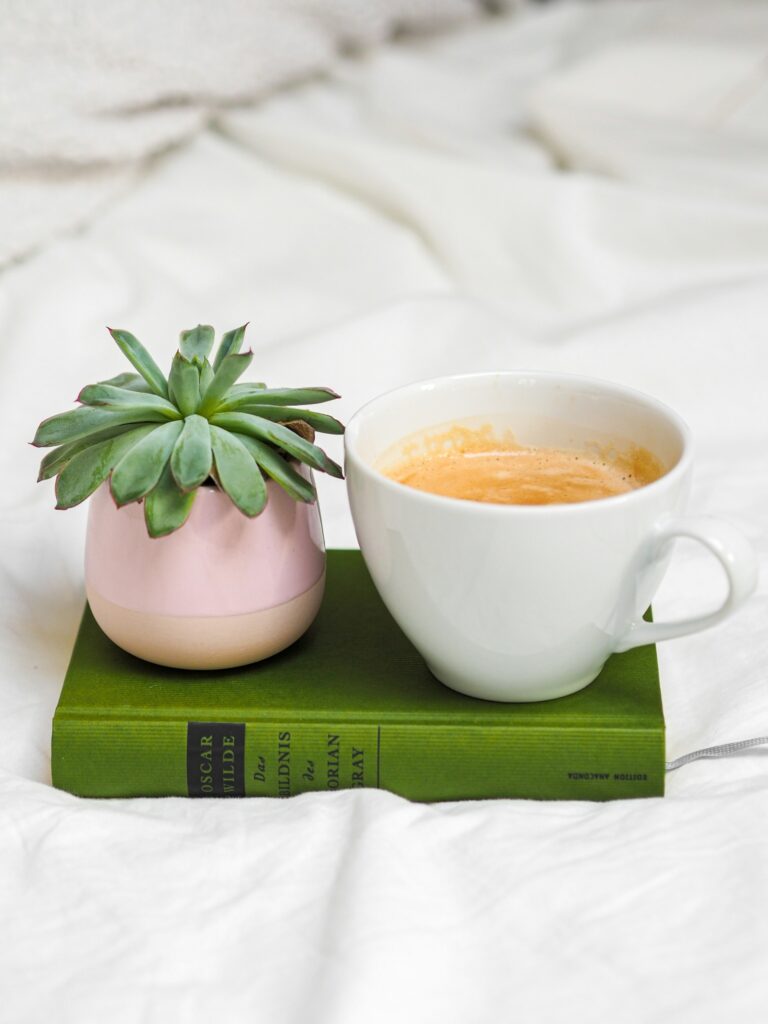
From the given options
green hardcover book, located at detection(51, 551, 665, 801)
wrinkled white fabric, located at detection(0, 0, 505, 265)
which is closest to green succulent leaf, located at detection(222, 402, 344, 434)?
green hardcover book, located at detection(51, 551, 665, 801)

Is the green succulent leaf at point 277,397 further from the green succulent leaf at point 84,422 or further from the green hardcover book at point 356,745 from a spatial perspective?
the green hardcover book at point 356,745

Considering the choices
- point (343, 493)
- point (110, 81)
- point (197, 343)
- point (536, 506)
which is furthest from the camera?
point (110, 81)

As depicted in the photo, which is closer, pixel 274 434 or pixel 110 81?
pixel 274 434

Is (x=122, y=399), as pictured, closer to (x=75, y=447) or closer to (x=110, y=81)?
(x=75, y=447)

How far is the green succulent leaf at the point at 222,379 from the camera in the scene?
68cm

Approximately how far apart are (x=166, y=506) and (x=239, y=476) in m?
0.04

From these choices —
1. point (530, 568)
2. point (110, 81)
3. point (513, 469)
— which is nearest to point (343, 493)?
point (513, 469)

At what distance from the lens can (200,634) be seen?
0.69 metres

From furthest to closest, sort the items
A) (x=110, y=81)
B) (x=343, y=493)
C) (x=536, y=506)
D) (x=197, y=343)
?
(x=110, y=81), (x=343, y=493), (x=197, y=343), (x=536, y=506)

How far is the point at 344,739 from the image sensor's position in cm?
66

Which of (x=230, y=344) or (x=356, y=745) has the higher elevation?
(x=230, y=344)

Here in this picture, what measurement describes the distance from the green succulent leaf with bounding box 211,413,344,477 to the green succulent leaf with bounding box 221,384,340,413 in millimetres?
13

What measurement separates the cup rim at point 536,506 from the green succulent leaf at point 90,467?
4.6 inches

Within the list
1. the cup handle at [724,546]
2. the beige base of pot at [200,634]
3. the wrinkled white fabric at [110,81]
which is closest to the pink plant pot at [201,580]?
the beige base of pot at [200,634]
